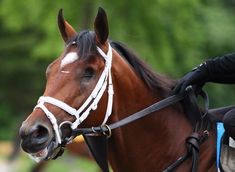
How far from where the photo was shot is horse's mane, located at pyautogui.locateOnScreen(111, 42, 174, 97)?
15.7 feet

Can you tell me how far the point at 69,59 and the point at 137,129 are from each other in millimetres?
719

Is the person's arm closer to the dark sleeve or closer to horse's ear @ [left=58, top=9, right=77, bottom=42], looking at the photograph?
the dark sleeve

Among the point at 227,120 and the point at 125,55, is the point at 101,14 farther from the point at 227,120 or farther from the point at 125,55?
the point at 227,120

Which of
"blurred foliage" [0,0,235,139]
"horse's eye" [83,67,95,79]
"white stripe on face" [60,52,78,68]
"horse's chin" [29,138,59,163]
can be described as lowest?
"blurred foliage" [0,0,235,139]

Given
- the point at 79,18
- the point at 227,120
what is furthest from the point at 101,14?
the point at 79,18

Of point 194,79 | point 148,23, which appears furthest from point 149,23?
point 194,79

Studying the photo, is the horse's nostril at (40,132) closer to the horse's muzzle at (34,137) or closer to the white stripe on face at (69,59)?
the horse's muzzle at (34,137)

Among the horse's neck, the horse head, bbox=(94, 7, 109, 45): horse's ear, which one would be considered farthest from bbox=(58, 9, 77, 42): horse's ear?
the horse's neck

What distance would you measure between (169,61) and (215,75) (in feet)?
26.7

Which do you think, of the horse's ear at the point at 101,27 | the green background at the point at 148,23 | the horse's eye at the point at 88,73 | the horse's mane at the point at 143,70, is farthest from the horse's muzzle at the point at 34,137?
the green background at the point at 148,23

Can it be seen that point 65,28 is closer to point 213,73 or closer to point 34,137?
point 34,137

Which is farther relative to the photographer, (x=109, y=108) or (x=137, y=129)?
(x=137, y=129)

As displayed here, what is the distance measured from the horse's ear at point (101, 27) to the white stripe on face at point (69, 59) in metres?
0.21

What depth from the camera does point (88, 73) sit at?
4.44 m
